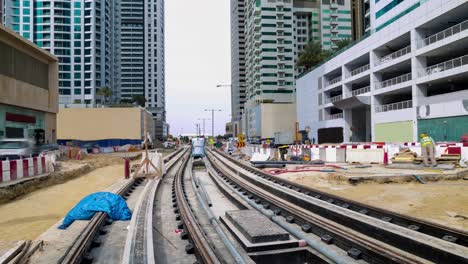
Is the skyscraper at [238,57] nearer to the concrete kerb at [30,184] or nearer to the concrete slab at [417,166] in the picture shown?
the concrete kerb at [30,184]

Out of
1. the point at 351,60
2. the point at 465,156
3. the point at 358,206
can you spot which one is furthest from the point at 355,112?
the point at 358,206

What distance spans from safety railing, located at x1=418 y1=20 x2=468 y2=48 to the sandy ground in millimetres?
33794

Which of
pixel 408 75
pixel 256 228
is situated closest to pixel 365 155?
pixel 256 228

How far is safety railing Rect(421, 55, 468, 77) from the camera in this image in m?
32.0

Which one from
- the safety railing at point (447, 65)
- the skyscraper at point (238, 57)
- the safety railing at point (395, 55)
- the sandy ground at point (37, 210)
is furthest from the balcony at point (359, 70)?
the skyscraper at point (238, 57)

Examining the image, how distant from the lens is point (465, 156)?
→ 58.9 feet

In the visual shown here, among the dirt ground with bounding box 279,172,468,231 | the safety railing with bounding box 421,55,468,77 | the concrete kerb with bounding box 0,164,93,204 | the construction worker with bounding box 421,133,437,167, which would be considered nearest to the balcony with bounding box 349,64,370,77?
the safety railing with bounding box 421,55,468,77

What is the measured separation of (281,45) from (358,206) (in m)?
116

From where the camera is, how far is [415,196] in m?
10.5

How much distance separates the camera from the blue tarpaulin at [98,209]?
820 centimetres

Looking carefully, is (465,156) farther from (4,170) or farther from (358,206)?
(4,170)

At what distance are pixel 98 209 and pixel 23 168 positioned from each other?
8.96 m

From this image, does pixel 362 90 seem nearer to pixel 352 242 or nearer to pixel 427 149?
pixel 427 149

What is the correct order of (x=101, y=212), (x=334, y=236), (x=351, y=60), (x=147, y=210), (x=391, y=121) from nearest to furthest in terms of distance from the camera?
1. (x=334, y=236)
2. (x=101, y=212)
3. (x=147, y=210)
4. (x=391, y=121)
5. (x=351, y=60)
